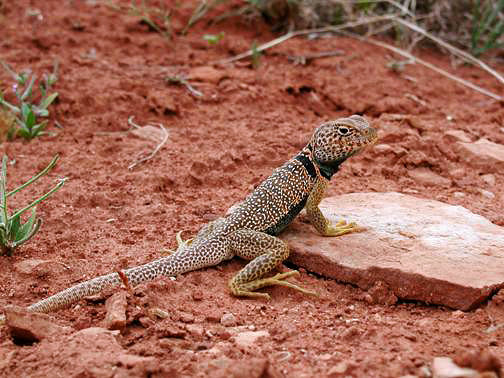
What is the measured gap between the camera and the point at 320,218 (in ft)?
14.3

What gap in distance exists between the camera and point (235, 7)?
903cm

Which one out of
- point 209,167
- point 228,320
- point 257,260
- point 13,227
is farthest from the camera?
point 209,167

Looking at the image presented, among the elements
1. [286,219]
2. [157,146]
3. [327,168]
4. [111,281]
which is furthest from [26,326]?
[157,146]

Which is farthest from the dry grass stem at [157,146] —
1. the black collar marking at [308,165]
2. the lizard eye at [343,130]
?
the lizard eye at [343,130]

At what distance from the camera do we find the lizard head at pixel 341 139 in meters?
4.42

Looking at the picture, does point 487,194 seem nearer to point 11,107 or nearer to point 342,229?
point 342,229

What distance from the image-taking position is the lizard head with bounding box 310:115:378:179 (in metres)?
4.42

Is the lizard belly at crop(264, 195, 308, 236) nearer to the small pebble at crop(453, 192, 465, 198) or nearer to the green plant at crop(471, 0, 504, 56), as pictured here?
the small pebble at crop(453, 192, 465, 198)

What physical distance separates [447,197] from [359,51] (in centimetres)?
354

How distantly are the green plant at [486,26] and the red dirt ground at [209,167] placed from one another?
41 cm

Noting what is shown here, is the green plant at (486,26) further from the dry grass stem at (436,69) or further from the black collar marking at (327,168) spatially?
the black collar marking at (327,168)

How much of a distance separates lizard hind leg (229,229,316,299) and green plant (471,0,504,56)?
17.6 ft

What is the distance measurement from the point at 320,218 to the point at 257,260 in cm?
61

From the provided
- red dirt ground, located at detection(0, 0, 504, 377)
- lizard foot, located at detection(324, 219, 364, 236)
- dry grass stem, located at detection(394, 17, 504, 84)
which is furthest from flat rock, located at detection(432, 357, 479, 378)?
dry grass stem, located at detection(394, 17, 504, 84)
